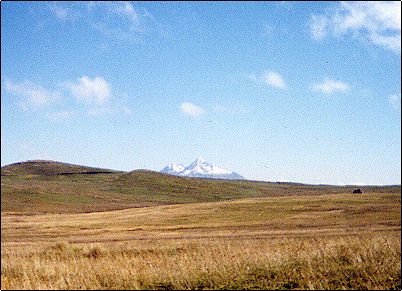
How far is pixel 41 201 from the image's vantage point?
111 m

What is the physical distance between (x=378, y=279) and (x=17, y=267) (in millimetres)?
11914

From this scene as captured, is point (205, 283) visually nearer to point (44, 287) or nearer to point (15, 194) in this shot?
point (44, 287)

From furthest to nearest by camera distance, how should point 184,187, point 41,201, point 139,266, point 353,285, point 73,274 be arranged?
1. point 184,187
2. point 41,201
3. point 139,266
4. point 73,274
5. point 353,285

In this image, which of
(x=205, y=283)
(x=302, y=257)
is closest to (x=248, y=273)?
(x=205, y=283)

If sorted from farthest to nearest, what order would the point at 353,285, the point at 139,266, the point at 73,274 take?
the point at 139,266
the point at 73,274
the point at 353,285

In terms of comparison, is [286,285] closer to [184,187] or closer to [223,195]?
[223,195]

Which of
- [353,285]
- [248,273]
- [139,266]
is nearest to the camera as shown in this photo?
[353,285]

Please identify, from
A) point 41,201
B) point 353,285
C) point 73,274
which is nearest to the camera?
point 353,285

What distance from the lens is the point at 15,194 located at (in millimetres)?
121750

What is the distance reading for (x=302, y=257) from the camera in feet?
41.8

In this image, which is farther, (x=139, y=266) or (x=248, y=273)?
(x=139, y=266)

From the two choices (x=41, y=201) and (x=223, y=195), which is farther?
(x=223, y=195)

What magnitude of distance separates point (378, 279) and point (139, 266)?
7049mm

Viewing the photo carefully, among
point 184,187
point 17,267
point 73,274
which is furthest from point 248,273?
point 184,187
